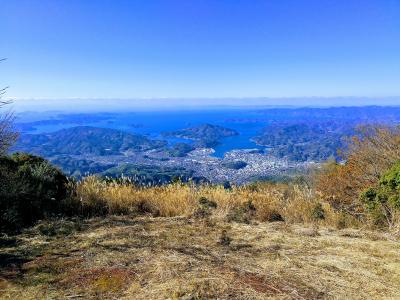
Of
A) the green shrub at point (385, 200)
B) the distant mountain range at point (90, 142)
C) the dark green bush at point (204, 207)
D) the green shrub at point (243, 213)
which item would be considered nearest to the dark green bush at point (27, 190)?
the dark green bush at point (204, 207)

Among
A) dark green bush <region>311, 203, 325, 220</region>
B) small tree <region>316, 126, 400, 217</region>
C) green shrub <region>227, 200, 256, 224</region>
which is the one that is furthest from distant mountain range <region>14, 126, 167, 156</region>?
dark green bush <region>311, 203, 325, 220</region>

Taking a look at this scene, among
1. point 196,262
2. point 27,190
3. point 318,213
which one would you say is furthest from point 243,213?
point 27,190

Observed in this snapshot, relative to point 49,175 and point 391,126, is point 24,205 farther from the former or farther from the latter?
point 391,126

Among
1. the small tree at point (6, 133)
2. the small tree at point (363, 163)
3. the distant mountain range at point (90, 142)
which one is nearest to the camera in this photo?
the small tree at point (6, 133)

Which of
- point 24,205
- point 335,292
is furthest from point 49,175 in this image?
point 335,292

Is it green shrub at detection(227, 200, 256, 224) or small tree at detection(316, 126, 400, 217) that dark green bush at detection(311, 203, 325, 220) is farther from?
small tree at detection(316, 126, 400, 217)

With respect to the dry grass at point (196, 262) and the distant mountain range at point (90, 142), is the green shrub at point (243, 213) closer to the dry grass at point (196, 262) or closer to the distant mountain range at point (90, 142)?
the dry grass at point (196, 262)
